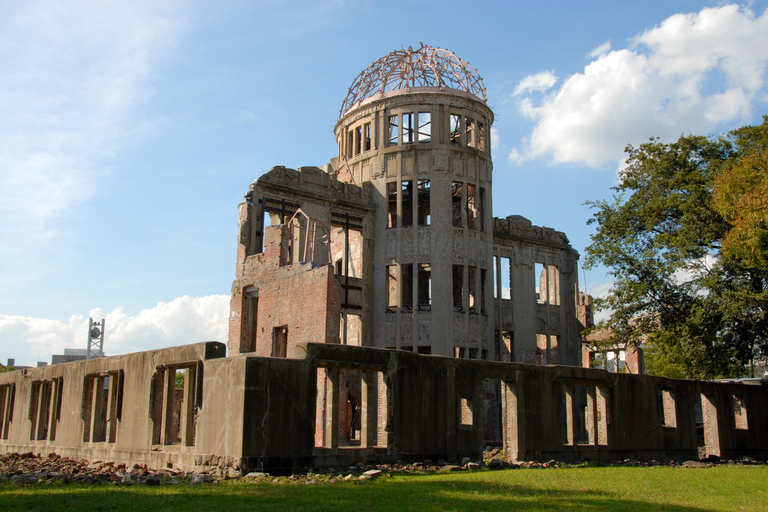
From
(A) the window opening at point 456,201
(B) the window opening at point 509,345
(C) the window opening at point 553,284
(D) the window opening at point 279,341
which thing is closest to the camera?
(D) the window opening at point 279,341

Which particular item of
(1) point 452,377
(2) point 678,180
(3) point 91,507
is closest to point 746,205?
(2) point 678,180

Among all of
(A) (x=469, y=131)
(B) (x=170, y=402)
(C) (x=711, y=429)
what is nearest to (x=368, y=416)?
(B) (x=170, y=402)

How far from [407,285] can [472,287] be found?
283 centimetres

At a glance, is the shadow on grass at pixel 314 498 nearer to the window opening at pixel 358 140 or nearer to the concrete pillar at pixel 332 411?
the concrete pillar at pixel 332 411

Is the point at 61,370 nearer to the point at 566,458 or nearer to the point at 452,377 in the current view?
the point at 452,377

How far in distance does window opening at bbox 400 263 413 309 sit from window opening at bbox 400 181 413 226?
1869 mm

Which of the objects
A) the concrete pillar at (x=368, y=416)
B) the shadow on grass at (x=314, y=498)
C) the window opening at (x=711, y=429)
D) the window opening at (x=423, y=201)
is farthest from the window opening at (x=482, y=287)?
the shadow on grass at (x=314, y=498)

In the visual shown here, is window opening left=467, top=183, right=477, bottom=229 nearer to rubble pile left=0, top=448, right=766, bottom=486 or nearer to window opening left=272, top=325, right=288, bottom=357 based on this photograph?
window opening left=272, top=325, right=288, bottom=357

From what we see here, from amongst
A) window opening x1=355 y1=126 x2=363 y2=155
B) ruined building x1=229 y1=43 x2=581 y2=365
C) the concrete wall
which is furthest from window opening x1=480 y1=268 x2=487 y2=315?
the concrete wall

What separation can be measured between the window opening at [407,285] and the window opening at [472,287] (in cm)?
240

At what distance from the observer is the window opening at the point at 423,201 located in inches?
1161

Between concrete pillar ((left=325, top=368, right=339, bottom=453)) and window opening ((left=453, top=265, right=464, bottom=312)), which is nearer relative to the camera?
concrete pillar ((left=325, top=368, right=339, bottom=453))

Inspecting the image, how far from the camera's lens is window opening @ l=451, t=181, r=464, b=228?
29631 mm

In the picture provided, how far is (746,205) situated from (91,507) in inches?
740
